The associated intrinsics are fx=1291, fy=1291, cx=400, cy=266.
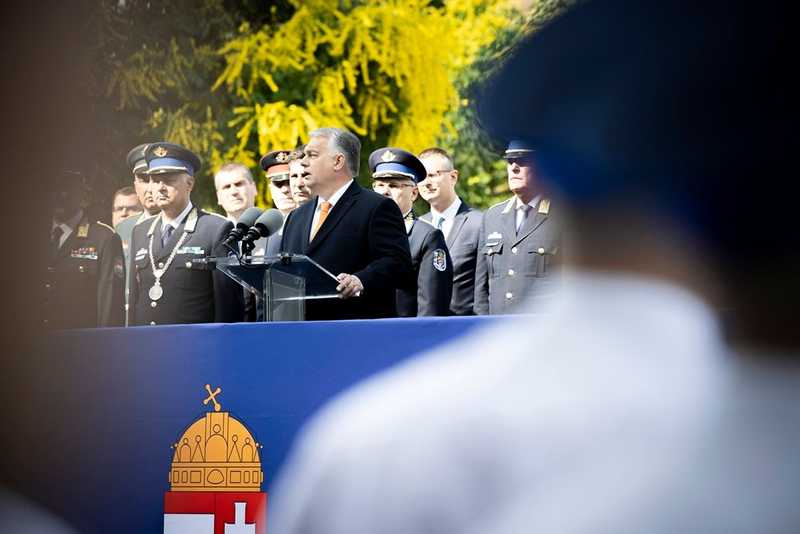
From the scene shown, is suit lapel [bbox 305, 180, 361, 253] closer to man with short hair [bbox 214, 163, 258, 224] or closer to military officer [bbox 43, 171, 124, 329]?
military officer [bbox 43, 171, 124, 329]

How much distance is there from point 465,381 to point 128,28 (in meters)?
6.72

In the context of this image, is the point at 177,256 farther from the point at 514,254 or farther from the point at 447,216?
the point at 447,216

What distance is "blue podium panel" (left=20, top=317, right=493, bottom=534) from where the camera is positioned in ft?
11.9

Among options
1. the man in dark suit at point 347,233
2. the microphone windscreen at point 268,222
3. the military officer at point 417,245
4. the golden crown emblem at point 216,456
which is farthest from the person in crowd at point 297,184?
the golden crown emblem at point 216,456

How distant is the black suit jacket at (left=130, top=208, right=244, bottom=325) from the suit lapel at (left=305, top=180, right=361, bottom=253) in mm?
785

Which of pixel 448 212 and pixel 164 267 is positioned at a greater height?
pixel 448 212

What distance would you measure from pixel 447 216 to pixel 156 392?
10.7 ft

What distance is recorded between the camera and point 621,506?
3.23 meters

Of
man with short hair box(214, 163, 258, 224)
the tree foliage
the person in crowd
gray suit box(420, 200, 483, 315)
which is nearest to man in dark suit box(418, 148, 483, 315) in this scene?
gray suit box(420, 200, 483, 315)

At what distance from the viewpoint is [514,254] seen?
5988 millimetres

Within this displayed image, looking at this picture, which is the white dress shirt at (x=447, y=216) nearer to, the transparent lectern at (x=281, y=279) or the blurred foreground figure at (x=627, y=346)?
the transparent lectern at (x=281, y=279)

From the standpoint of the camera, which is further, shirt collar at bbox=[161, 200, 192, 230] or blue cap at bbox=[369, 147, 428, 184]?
blue cap at bbox=[369, 147, 428, 184]

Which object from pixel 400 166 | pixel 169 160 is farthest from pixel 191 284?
pixel 400 166

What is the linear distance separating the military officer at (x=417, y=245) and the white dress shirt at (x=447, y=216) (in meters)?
0.23
